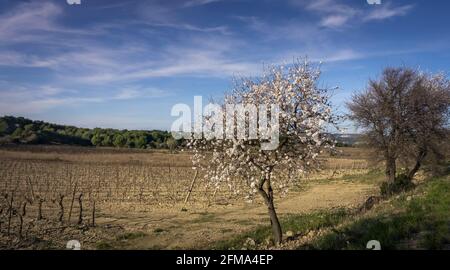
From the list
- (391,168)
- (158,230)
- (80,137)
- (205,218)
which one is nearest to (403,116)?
(391,168)

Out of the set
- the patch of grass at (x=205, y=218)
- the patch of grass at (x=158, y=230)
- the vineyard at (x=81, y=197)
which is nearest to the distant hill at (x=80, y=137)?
the vineyard at (x=81, y=197)

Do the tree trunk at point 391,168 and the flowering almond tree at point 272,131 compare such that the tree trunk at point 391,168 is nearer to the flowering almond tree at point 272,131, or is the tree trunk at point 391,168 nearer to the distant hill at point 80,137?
the flowering almond tree at point 272,131

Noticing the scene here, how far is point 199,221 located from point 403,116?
48.8 ft

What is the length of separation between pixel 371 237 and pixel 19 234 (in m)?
11.5

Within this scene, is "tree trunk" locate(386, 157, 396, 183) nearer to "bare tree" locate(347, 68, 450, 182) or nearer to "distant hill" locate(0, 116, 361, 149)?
"bare tree" locate(347, 68, 450, 182)

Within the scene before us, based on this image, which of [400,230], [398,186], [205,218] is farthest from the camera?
[398,186]

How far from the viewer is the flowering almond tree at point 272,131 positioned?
41.3ft

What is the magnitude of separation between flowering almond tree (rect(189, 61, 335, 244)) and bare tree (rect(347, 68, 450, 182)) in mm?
16522

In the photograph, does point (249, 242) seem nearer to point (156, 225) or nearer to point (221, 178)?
point (221, 178)

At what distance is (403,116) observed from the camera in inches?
1080

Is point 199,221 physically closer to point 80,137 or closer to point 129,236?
point 129,236

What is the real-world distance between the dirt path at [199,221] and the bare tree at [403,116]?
397cm
